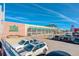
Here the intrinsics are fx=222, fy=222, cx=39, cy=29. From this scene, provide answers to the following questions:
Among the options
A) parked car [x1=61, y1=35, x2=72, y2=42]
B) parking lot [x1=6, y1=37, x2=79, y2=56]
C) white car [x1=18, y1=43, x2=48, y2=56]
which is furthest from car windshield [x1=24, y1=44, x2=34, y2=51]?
parked car [x1=61, y1=35, x2=72, y2=42]

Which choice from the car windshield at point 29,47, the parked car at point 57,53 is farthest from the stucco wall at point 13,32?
the parked car at point 57,53

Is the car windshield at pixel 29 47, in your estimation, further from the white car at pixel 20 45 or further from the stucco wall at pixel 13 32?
the stucco wall at pixel 13 32

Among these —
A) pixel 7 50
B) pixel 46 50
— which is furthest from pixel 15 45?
pixel 46 50

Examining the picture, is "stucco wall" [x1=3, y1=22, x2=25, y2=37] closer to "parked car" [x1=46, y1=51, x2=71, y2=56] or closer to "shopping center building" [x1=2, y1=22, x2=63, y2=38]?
"shopping center building" [x1=2, y1=22, x2=63, y2=38]

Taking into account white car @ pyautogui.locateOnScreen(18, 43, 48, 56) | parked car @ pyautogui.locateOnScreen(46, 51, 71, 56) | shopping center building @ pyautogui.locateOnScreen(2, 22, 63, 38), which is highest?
shopping center building @ pyautogui.locateOnScreen(2, 22, 63, 38)

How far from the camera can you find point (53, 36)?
2.35 meters

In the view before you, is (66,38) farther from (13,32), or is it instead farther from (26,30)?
(13,32)

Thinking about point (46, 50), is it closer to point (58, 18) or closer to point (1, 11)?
point (58, 18)

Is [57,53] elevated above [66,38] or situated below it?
below

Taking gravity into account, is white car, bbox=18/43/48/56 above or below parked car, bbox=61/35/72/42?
below

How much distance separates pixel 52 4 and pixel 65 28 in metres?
0.29

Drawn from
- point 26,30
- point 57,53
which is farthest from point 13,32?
point 57,53

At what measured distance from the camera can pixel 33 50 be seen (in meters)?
2.28

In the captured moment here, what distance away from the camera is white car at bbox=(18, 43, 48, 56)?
2.28m
